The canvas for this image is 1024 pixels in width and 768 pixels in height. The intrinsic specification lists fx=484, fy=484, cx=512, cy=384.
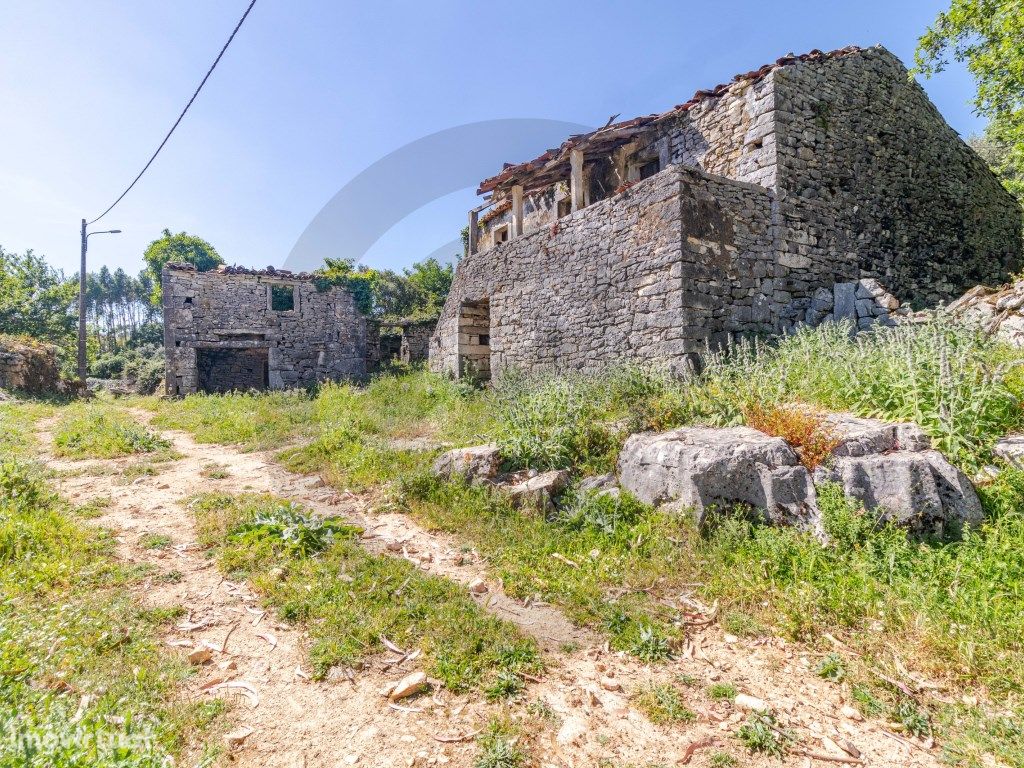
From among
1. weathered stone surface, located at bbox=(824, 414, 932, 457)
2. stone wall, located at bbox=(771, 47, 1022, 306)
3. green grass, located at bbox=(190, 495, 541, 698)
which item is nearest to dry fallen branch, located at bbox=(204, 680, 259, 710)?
green grass, located at bbox=(190, 495, 541, 698)

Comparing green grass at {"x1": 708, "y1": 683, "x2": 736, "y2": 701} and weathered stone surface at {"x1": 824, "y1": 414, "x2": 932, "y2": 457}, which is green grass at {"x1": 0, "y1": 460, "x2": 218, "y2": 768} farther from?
weathered stone surface at {"x1": 824, "y1": 414, "x2": 932, "y2": 457}

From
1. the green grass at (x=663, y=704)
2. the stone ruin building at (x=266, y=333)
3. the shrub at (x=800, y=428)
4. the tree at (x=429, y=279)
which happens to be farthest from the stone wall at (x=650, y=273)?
the tree at (x=429, y=279)

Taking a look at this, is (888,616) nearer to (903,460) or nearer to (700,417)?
(903,460)

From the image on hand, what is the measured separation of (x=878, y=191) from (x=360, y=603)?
11.9 m

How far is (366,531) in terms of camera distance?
5.11 metres

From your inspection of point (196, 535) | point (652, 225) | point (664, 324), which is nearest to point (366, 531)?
point (196, 535)

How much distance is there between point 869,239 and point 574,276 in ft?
19.1

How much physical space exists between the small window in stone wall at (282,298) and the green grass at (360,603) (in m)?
16.4

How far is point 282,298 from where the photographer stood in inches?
774

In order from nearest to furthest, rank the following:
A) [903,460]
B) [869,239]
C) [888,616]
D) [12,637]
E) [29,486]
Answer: [12,637] < [888,616] < [903,460] < [29,486] < [869,239]

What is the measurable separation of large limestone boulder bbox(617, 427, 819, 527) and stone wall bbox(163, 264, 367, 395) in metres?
17.6

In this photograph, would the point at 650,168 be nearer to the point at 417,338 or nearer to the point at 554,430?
the point at 554,430

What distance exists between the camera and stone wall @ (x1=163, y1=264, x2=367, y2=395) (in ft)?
59.3

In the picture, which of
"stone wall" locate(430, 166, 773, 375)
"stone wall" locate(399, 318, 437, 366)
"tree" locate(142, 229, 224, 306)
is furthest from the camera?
"tree" locate(142, 229, 224, 306)
